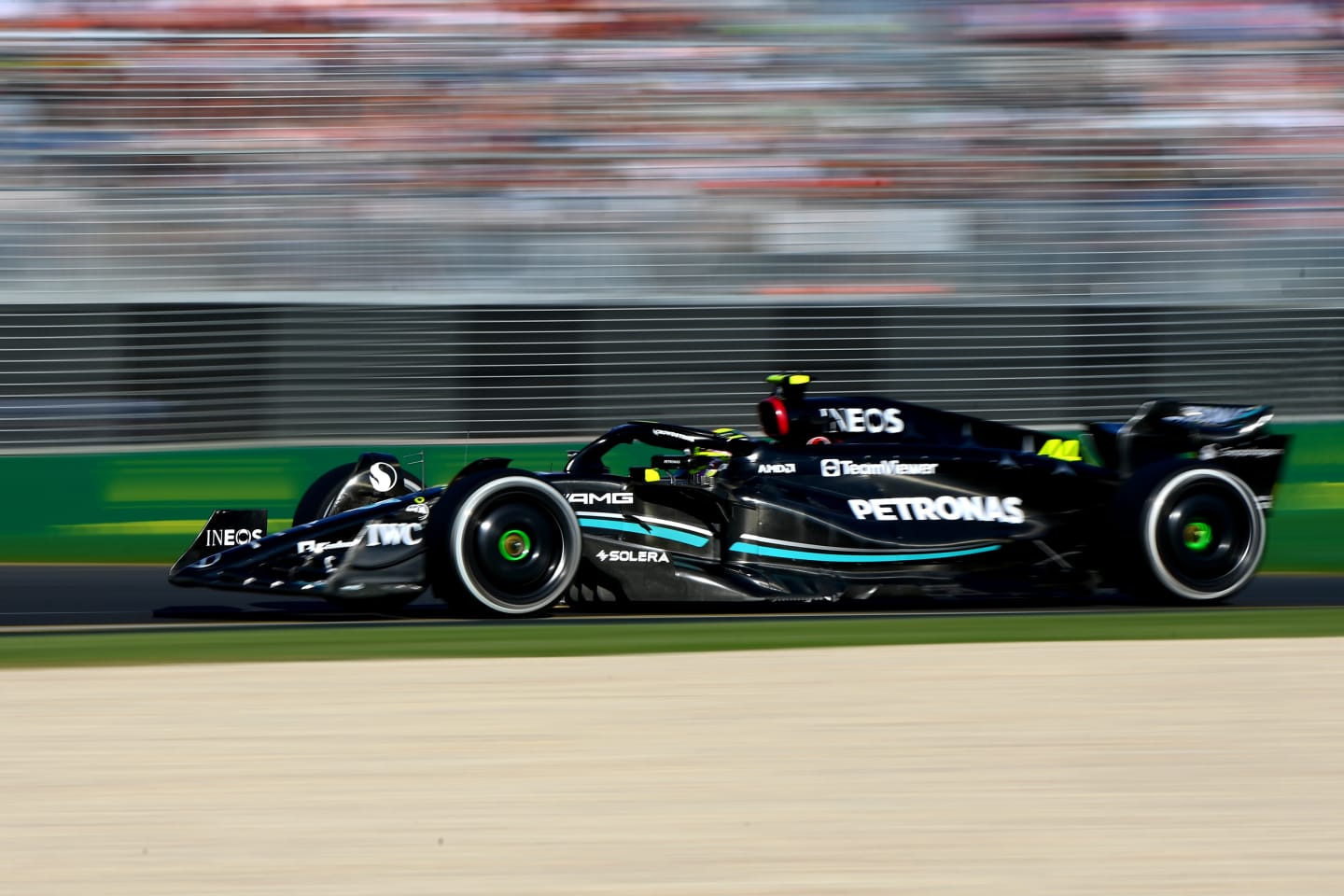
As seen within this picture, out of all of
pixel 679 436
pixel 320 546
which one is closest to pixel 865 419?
pixel 679 436

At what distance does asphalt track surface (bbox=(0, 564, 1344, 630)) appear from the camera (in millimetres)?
6543

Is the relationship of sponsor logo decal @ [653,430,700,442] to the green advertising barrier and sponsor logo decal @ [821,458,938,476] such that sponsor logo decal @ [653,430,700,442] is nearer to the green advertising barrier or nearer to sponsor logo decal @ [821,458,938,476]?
sponsor logo decal @ [821,458,938,476]

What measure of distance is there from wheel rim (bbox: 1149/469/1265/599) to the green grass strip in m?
0.30

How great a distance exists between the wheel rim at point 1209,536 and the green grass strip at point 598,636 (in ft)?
1.00

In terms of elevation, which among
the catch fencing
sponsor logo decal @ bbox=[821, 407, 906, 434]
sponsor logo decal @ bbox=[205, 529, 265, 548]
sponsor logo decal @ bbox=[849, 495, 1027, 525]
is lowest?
sponsor logo decal @ bbox=[849, 495, 1027, 525]

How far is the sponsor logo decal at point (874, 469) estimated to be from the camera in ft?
22.6

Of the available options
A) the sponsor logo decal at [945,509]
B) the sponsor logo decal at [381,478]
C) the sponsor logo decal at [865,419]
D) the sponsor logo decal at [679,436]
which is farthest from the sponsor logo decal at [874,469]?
the sponsor logo decal at [381,478]

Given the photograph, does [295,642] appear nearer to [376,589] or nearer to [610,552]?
[376,589]

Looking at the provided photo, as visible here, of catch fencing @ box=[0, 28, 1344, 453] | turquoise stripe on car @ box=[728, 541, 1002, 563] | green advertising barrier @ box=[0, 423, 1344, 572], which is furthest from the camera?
catch fencing @ box=[0, 28, 1344, 453]

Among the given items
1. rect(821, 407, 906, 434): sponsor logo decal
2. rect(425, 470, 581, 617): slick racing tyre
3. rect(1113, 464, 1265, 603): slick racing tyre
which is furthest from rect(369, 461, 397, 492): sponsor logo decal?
rect(1113, 464, 1265, 603): slick racing tyre

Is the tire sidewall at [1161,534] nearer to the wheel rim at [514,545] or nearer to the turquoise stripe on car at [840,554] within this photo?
the turquoise stripe on car at [840,554]

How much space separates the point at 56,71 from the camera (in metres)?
11.4

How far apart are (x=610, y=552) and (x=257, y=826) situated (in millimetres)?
3283

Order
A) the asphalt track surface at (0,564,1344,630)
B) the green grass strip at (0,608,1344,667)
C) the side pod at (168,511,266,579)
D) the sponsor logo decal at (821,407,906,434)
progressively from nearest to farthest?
the green grass strip at (0,608,1344,667) < the side pod at (168,511,266,579) < the asphalt track surface at (0,564,1344,630) < the sponsor logo decal at (821,407,906,434)
